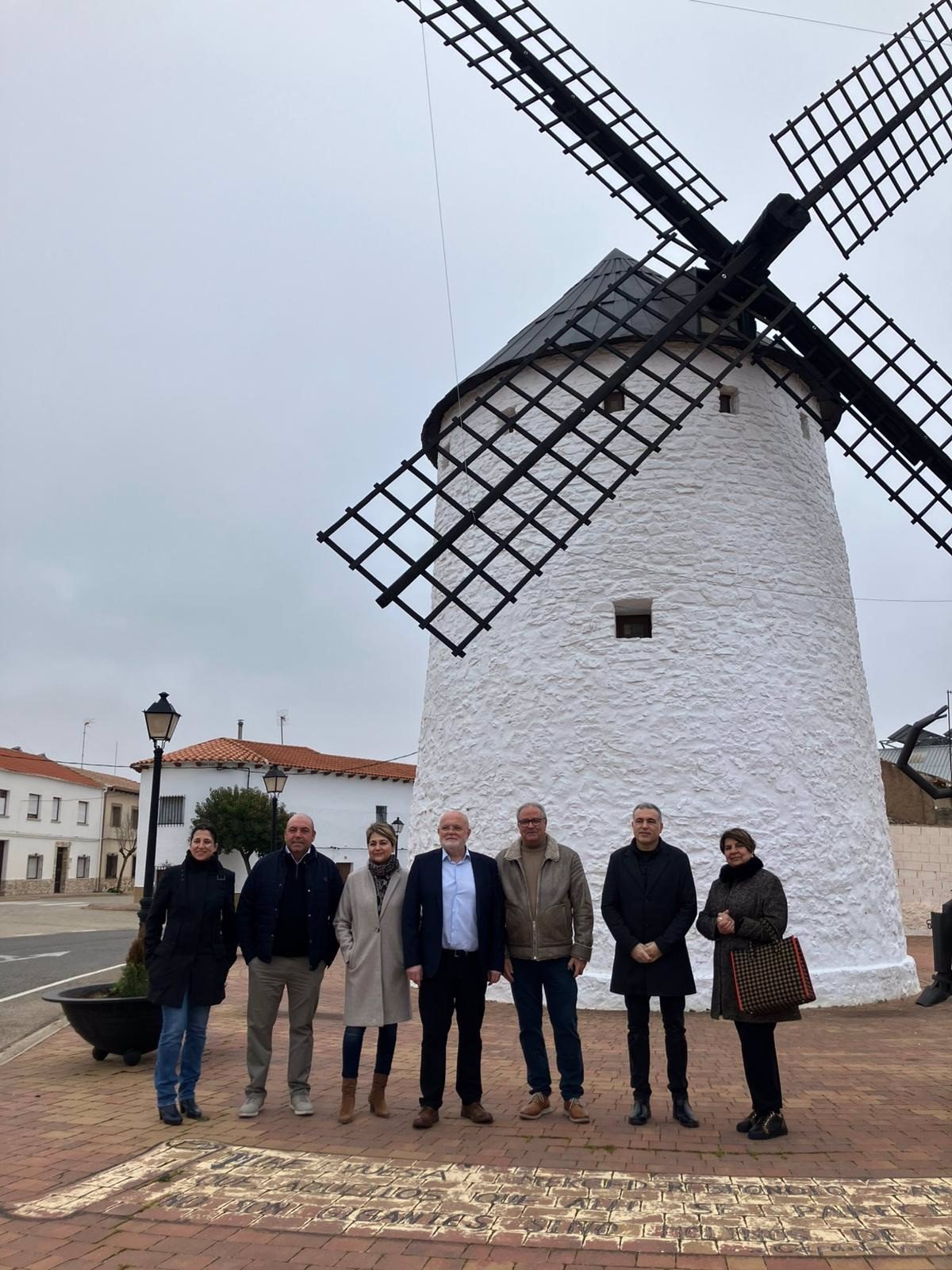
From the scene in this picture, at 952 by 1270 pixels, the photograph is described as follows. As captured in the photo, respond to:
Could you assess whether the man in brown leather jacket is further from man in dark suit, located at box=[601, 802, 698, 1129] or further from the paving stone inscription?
the paving stone inscription

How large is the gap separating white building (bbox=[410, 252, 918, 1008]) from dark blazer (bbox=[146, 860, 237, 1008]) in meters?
4.90

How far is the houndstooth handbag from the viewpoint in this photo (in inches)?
194

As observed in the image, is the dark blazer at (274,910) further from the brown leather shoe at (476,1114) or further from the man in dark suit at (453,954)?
the brown leather shoe at (476,1114)

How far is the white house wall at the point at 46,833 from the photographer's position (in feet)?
140

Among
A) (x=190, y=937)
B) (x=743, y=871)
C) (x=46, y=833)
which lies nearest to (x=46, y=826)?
(x=46, y=833)

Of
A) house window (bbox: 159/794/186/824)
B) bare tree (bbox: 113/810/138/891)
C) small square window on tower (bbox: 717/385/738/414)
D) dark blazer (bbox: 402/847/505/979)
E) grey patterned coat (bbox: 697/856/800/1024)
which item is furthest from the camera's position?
bare tree (bbox: 113/810/138/891)

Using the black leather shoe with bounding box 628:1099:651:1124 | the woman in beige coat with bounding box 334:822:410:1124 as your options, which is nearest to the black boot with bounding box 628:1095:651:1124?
the black leather shoe with bounding box 628:1099:651:1124

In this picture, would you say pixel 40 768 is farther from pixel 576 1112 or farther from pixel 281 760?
pixel 576 1112

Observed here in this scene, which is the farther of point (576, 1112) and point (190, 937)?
point (190, 937)

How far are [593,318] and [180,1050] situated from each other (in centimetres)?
893

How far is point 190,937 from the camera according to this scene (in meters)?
5.43

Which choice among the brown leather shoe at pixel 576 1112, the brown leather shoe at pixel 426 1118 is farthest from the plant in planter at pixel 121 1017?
the brown leather shoe at pixel 576 1112

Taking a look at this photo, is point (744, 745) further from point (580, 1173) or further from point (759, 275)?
point (580, 1173)

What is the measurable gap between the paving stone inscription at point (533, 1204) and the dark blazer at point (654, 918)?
1.14m
